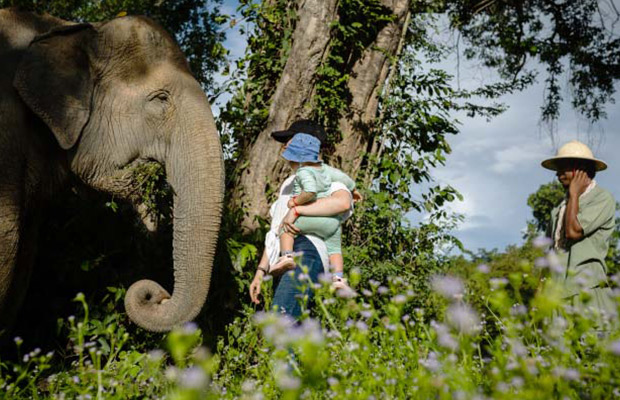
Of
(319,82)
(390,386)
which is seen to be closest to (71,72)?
(319,82)

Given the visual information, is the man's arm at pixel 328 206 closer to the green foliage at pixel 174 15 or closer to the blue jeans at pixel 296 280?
the blue jeans at pixel 296 280

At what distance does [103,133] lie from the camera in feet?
14.9

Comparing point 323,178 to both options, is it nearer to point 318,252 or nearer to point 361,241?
point 318,252

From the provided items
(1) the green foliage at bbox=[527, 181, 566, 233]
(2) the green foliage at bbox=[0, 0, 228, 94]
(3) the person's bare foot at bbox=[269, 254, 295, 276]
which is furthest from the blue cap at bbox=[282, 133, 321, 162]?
(1) the green foliage at bbox=[527, 181, 566, 233]

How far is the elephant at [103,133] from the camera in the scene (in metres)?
4.14

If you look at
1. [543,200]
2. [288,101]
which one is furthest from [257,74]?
[543,200]

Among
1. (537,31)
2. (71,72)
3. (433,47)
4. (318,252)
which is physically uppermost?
(537,31)

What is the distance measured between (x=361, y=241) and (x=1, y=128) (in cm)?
401

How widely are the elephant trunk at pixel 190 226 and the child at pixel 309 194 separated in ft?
1.73

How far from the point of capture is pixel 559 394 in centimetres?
202

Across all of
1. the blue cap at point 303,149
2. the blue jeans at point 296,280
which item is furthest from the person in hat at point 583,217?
the blue cap at point 303,149

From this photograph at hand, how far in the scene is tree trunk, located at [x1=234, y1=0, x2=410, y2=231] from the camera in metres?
6.35

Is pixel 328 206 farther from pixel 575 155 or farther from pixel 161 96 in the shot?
pixel 575 155

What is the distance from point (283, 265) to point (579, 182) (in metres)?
→ 2.57
